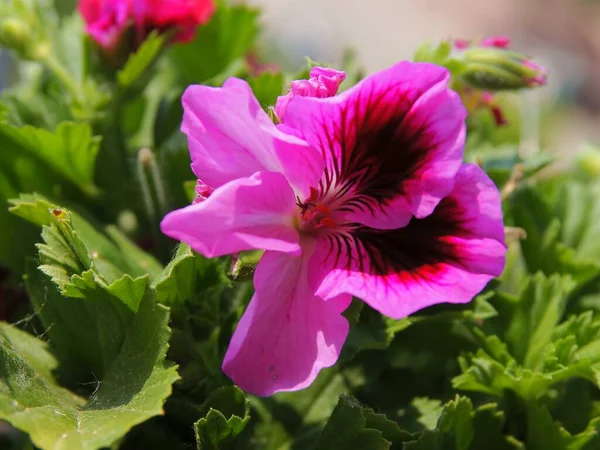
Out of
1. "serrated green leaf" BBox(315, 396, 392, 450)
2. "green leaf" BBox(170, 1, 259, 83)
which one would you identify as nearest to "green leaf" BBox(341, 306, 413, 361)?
"serrated green leaf" BBox(315, 396, 392, 450)

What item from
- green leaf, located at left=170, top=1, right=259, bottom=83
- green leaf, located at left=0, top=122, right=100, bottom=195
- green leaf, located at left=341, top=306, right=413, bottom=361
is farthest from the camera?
green leaf, located at left=170, top=1, right=259, bottom=83

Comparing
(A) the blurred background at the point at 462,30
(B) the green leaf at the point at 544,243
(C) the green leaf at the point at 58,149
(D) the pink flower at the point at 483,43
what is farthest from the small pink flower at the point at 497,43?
(A) the blurred background at the point at 462,30

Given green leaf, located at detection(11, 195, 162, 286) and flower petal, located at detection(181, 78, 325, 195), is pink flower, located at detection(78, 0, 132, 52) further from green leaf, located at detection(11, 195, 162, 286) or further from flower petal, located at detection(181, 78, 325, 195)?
flower petal, located at detection(181, 78, 325, 195)

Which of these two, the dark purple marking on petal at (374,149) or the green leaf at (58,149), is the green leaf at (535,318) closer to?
the dark purple marking on petal at (374,149)

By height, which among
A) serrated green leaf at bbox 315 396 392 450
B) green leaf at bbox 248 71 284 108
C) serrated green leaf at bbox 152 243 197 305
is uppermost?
green leaf at bbox 248 71 284 108

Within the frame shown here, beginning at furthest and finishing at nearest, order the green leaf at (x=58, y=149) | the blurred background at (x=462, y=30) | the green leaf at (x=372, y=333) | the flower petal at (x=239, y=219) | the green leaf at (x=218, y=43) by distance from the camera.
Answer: the blurred background at (x=462, y=30) → the green leaf at (x=218, y=43) → the green leaf at (x=58, y=149) → the green leaf at (x=372, y=333) → the flower petal at (x=239, y=219)

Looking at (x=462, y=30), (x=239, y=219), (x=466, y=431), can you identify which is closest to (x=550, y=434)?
(x=466, y=431)

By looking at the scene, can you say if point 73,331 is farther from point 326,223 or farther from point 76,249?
point 326,223

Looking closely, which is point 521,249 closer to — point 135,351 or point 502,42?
point 502,42
